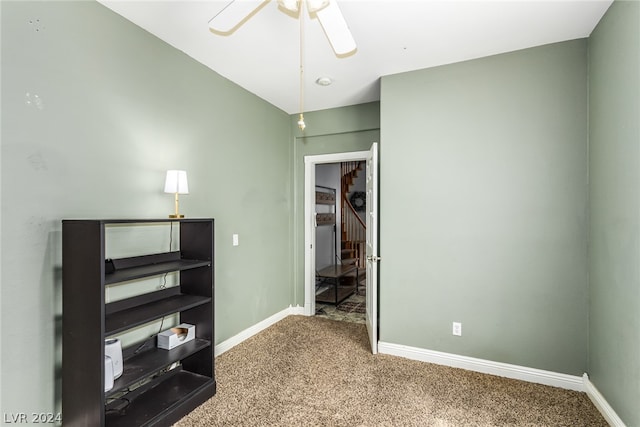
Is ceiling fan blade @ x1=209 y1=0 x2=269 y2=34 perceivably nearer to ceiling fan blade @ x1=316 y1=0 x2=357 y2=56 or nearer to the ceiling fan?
the ceiling fan

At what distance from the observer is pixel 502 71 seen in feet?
8.54

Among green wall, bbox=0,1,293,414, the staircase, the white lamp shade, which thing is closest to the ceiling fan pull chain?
green wall, bbox=0,1,293,414

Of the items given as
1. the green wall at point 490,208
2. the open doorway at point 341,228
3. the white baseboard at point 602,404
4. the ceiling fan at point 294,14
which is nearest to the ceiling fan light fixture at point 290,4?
the ceiling fan at point 294,14

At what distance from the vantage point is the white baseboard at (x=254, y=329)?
9.80 ft

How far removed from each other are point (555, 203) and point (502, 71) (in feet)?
3.73

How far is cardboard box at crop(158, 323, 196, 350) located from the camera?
2238mm

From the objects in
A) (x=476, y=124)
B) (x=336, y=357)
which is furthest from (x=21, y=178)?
(x=476, y=124)

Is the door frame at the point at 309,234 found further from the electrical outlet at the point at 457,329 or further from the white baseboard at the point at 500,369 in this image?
Answer: the electrical outlet at the point at 457,329

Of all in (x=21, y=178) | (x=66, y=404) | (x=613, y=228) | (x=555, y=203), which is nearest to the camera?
(x=21, y=178)

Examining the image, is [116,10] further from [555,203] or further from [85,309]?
[555,203]

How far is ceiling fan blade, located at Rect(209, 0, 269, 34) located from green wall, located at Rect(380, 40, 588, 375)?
172 centimetres

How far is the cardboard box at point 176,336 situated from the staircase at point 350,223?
4.38 m

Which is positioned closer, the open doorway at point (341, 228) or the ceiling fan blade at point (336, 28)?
the ceiling fan blade at point (336, 28)

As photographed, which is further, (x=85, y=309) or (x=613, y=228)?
(x=613, y=228)
